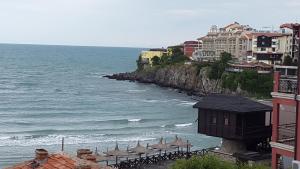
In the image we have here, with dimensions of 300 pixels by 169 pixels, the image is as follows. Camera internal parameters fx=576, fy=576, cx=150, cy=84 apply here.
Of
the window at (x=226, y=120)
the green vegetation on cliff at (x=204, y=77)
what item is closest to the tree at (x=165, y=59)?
the green vegetation on cliff at (x=204, y=77)

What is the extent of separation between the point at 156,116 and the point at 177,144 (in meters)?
34.8

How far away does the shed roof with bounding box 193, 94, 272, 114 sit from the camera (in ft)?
95.8

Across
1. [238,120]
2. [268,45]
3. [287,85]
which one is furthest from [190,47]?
[287,85]

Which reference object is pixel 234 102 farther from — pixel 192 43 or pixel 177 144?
pixel 192 43

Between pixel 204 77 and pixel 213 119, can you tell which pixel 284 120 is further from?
pixel 204 77

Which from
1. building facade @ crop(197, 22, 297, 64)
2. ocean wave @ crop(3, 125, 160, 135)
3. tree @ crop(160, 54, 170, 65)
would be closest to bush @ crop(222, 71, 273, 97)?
building facade @ crop(197, 22, 297, 64)

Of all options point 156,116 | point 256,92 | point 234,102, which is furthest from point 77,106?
point 234,102

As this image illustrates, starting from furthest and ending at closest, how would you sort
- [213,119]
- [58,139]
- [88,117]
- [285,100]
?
1. [88,117]
2. [58,139]
3. [213,119]
4. [285,100]

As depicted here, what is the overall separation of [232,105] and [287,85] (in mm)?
11721

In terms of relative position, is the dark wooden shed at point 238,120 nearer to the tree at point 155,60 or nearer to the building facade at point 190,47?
the tree at point 155,60

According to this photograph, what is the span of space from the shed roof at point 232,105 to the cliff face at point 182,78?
241 ft

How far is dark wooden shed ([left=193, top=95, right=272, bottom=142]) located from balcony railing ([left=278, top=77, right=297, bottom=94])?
33.4 feet

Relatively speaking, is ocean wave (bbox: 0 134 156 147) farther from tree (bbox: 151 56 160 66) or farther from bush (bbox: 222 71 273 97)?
tree (bbox: 151 56 160 66)

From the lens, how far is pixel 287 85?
18.4 m
